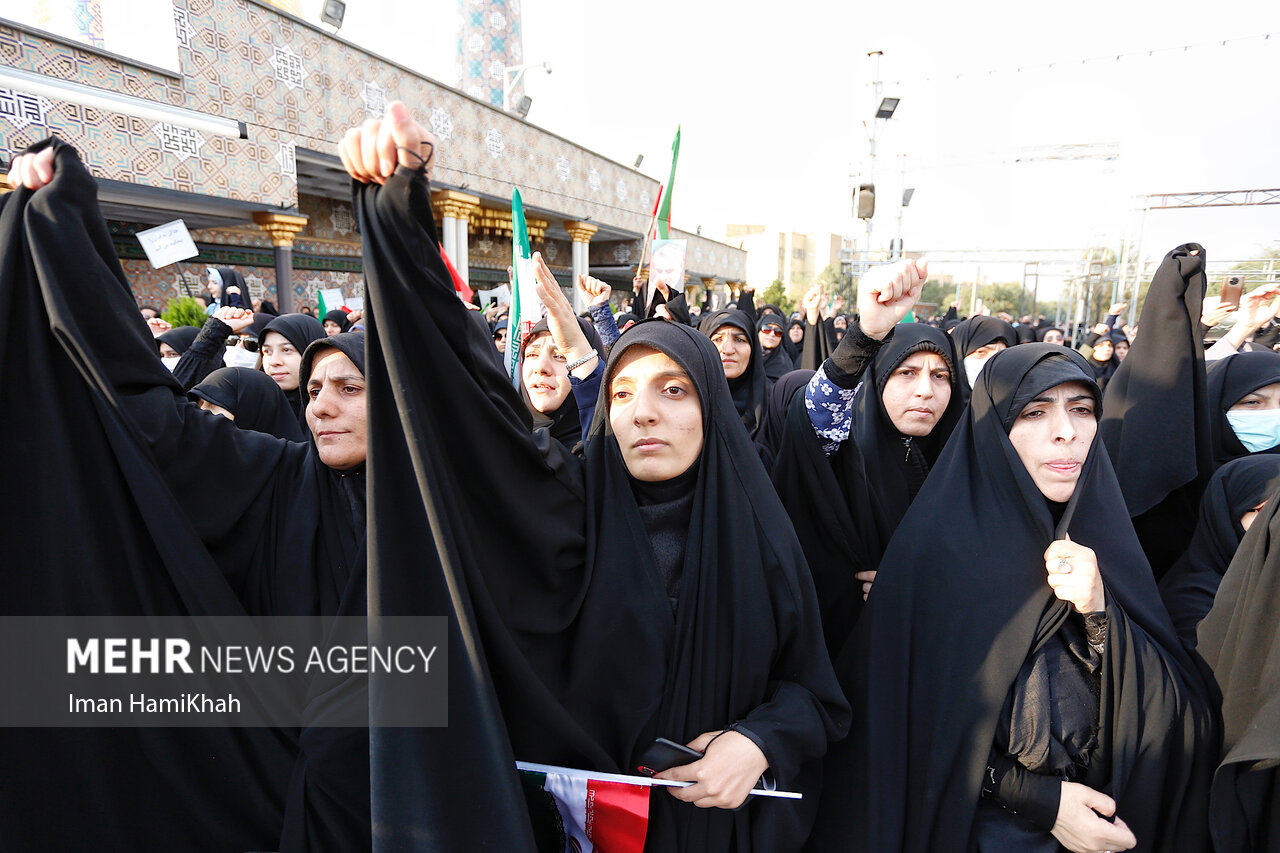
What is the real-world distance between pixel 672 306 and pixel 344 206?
12127mm

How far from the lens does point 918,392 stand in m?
1.92

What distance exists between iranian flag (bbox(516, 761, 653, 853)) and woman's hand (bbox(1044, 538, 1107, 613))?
898 millimetres

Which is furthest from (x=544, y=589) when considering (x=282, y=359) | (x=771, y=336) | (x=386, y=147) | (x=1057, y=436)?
(x=771, y=336)

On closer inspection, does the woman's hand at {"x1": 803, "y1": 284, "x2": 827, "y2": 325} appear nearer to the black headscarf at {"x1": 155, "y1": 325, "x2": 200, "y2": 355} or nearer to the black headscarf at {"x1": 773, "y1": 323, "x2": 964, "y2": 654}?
the black headscarf at {"x1": 773, "y1": 323, "x2": 964, "y2": 654}

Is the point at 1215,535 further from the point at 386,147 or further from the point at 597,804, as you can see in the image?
the point at 386,147

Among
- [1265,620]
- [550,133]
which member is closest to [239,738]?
[1265,620]

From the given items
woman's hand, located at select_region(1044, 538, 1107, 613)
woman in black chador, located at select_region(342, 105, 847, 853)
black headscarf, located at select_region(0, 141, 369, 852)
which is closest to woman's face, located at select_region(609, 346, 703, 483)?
woman in black chador, located at select_region(342, 105, 847, 853)

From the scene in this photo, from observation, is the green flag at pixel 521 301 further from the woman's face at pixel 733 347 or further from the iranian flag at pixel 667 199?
the iranian flag at pixel 667 199

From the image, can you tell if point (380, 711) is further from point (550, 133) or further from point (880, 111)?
point (550, 133)

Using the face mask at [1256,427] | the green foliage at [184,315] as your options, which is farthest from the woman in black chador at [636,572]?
A: the green foliage at [184,315]

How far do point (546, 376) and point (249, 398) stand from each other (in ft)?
3.88

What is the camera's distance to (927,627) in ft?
4.77

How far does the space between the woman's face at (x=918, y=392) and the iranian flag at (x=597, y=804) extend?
134 centimetres

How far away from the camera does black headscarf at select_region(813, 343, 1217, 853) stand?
1.34 meters
